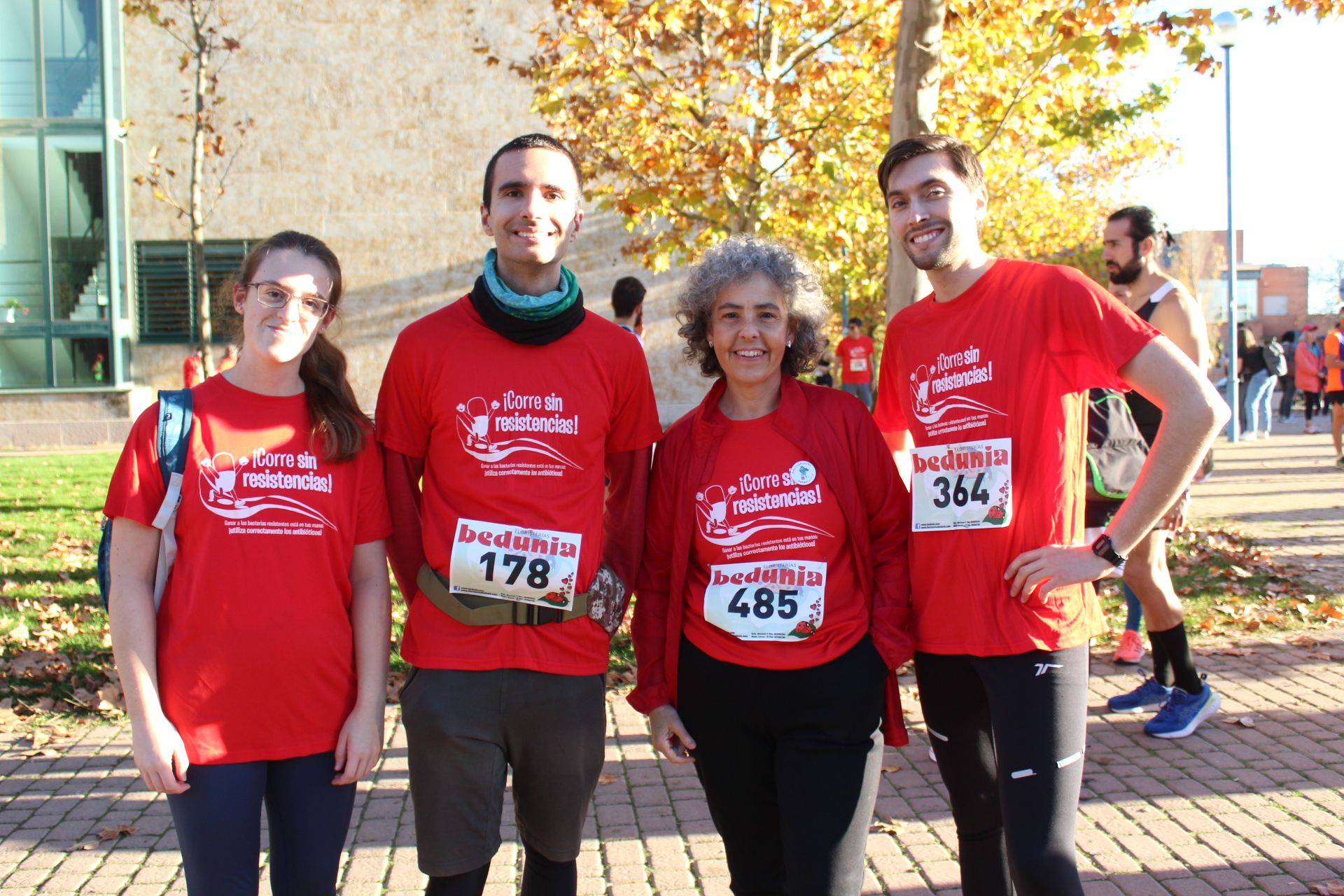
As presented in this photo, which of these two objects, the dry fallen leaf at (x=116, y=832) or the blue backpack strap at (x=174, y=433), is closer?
the blue backpack strap at (x=174, y=433)

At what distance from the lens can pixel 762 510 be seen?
2.81 meters

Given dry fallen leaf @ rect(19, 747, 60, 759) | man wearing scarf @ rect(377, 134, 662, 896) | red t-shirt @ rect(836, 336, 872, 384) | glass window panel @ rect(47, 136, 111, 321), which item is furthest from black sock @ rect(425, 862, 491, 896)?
glass window panel @ rect(47, 136, 111, 321)

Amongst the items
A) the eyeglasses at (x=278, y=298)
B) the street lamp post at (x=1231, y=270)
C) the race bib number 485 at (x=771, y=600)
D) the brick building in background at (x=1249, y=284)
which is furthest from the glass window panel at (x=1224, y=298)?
the eyeglasses at (x=278, y=298)

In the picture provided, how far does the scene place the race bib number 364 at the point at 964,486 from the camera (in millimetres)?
2686

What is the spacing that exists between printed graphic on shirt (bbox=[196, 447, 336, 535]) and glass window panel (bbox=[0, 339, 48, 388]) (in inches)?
779

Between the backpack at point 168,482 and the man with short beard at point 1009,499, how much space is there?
1.73 meters

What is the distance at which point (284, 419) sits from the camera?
264 cm

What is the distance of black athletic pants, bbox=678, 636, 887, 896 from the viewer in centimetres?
265

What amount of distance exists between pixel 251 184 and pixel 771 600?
20.0 meters

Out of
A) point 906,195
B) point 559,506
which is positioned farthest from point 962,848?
point 906,195

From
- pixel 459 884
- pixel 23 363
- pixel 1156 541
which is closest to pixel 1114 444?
pixel 1156 541

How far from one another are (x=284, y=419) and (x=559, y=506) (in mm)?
671

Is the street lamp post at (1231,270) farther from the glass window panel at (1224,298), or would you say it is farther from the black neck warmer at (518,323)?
the glass window panel at (1224,298)

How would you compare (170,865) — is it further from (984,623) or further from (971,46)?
(971,46)
